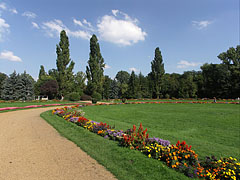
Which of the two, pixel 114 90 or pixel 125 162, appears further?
pixel 114 90

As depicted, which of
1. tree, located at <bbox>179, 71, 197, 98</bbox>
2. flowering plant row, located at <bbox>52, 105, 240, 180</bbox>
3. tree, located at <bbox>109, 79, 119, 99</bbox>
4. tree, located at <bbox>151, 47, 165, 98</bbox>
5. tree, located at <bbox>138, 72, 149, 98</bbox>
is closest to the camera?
flowering plant row, located at <bbox>52, 105, 240, 180</bbox>

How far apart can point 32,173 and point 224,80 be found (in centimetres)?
5320

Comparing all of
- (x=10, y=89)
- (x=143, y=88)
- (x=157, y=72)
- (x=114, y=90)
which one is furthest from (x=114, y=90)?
(x=10, y=89)

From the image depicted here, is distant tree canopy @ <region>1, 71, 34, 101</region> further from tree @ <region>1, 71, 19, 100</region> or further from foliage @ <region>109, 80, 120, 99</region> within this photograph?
foliage @ <region>109, 80, 120, 99</region>

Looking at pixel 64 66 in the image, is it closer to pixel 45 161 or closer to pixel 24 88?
pixel 24 88

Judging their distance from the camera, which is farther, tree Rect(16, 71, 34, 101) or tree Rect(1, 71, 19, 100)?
tree Rect(16, 71, 34, 101)

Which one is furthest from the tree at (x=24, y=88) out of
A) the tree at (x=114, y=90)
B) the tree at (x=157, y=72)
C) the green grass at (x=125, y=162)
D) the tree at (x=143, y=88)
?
the green grass at (x=125, y=162)

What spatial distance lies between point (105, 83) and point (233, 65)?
39846 millimetres

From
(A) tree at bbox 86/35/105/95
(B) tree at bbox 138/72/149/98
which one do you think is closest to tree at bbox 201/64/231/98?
(B) tree at bbox 138/72/149/98

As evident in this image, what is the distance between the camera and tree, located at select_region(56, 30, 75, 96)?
33938 mm

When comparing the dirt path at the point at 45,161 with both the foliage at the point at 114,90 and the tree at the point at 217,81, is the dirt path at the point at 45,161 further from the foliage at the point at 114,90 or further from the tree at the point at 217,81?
the foliage at the point at 114,90

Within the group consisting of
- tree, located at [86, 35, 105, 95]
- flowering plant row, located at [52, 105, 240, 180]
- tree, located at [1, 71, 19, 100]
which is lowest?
flowering plant row, located at [52, 105, 240, 180]

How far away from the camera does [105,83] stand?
49.1m

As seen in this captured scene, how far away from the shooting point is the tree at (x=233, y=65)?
41.5 metres
